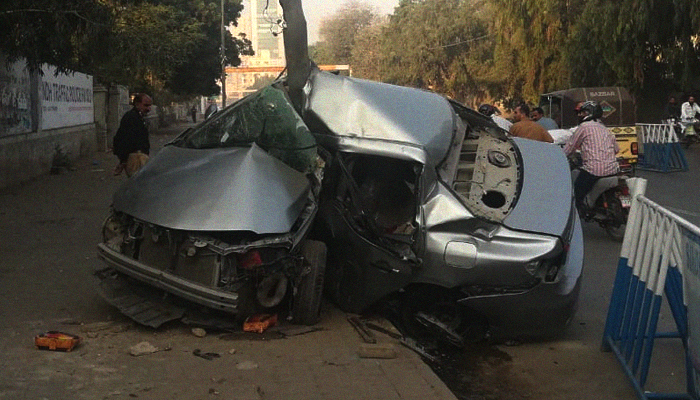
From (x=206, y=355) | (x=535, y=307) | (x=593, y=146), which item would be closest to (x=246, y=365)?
(x=206, y=355)

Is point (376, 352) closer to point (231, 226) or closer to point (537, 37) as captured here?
point (231, 226)

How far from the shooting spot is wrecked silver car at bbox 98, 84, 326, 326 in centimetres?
571

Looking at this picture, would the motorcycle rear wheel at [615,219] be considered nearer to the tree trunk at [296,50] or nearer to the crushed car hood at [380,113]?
the crushed car hood at [380,113]

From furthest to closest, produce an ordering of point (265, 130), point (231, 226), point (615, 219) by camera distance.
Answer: point (615, 219) < point (265, 130) < point (231, 226)

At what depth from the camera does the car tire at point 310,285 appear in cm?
602

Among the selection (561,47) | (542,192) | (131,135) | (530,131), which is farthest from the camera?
(561,47)

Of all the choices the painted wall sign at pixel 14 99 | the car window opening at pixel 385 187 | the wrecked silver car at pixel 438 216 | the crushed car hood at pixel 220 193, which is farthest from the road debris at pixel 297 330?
the painted wall sign at pixel 14 99

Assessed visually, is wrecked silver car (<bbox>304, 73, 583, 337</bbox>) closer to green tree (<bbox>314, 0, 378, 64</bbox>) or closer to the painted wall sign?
the painted wall sign

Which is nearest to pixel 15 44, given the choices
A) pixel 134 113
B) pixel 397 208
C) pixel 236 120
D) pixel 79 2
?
pixel 79 2

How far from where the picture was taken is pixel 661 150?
776 inches

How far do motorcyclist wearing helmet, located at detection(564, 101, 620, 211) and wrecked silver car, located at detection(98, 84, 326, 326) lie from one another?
4.71 m

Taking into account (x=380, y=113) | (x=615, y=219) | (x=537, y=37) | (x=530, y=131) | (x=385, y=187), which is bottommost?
(x=615, y=219)

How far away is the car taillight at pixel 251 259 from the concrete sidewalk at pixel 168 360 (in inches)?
22.5

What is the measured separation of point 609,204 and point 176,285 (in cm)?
637
